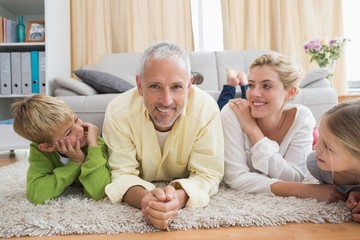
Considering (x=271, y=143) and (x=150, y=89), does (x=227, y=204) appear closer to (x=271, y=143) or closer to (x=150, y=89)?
(x=271, y=143)

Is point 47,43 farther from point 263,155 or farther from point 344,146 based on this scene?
point 344,146

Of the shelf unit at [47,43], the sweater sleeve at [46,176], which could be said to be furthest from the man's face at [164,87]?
the shelf unit at [47,43]

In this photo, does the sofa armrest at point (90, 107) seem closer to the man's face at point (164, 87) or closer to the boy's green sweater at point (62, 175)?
the boy's green sweater at point (62, 175)

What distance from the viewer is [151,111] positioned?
1.17 m

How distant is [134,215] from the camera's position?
3.45 ft

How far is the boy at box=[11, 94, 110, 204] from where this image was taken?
1.19 metres

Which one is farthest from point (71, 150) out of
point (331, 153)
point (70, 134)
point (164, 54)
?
point (331, 153)

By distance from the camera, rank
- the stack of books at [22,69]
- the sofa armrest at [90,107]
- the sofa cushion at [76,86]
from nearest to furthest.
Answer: the sofa armrest at [90,107] < the sofa cushion at [76,86] < the stack of books at [22,69]

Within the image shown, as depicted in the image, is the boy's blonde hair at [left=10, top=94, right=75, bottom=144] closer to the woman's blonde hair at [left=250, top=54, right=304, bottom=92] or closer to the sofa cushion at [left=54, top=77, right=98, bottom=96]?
the woman's blonde hair at [left=250, top=54, right=304, bottom=92]

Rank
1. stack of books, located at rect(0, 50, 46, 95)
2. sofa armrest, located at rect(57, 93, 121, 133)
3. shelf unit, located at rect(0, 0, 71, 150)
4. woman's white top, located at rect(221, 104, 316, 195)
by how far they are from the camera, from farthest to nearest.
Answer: stack of books, located at rect(0, 50, 46, 95), shelf unit, located at rect(0, 0, 71, 150), sofa armrest, located at rect(57, 93, 121, 133), woman's white top, located at rect(221, 104, 316, 195)

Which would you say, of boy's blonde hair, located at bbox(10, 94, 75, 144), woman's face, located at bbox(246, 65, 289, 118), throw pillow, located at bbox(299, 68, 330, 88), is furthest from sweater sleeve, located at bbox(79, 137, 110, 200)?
throw pillow, located at bbox(299, 68, 330, 88)

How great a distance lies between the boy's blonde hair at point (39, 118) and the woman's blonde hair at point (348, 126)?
35.9 inches

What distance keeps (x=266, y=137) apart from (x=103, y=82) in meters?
1.33

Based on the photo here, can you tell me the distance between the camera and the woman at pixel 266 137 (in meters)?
1.32
